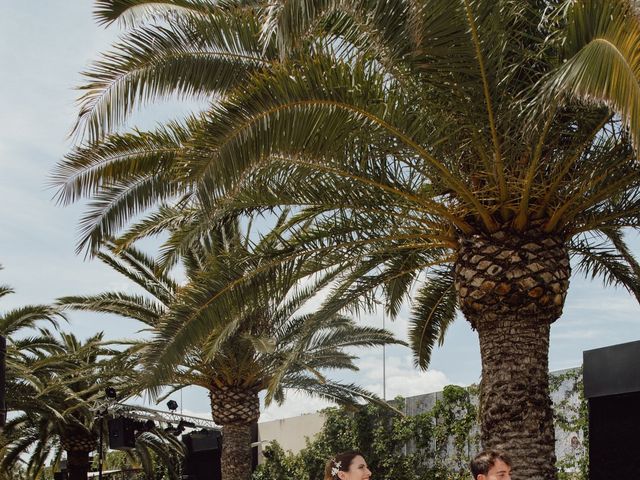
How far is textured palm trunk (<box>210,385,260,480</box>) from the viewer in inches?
755

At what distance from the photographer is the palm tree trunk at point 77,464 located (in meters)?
26.9

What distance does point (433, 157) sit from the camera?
29.2 ft

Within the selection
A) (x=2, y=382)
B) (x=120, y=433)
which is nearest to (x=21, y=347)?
(x=120, y=433)

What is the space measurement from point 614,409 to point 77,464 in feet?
63.3

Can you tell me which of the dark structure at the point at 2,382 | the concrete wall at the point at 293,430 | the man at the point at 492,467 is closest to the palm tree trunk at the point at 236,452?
the concrete wall at the point at 293,430

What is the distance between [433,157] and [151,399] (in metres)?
4.76

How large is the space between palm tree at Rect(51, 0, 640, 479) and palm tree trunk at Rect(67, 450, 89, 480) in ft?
59.3

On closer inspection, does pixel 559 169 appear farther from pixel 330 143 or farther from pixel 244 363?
pixel 244 363

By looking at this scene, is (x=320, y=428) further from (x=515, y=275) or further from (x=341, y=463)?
(x=341, y=463)

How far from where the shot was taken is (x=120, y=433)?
71.5 ft

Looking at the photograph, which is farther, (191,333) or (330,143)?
(191,333)

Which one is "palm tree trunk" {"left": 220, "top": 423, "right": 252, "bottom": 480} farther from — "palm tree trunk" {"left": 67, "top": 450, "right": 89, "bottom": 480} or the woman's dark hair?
the woman's dark hair

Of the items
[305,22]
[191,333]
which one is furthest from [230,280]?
[305,22]

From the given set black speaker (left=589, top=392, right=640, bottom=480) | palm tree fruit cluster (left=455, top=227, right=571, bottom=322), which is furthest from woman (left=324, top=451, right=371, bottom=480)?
black speaker (left=589, top=392, right=640, bottom=480)
